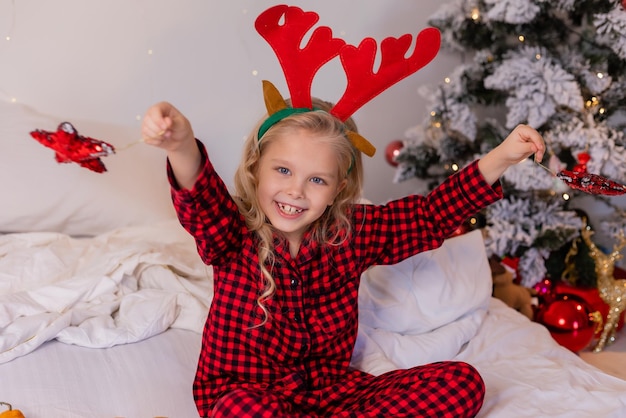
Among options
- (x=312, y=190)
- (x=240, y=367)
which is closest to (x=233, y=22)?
(x=312, y=190)

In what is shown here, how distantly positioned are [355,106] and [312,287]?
0.32m

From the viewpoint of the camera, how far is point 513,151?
1.20 meters

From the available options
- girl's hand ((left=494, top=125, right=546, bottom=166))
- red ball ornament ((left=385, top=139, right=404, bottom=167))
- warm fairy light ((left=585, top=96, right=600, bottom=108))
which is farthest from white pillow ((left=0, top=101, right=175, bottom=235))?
warm fairy light ((left=585, top=96, right=600, bottom=108))

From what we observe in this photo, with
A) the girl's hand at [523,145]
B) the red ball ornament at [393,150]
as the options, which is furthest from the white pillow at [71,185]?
the girl's hand at [523,145]

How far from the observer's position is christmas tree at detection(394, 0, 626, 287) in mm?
1937

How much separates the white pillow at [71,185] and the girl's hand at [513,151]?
38.2 inches

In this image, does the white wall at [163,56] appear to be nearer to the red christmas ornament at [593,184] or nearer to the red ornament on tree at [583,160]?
the red ornament on tree at [583,160]

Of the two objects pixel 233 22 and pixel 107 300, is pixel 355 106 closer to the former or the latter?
pixel 107 300

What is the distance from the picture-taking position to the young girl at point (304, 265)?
3.65 ft

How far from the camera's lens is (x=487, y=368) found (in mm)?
1377

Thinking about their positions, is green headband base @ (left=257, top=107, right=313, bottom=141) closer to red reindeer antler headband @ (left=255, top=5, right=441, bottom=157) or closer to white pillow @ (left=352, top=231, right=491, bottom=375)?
red reindeer antler headband @ (left=255, top=5, right=441, bottom=157)

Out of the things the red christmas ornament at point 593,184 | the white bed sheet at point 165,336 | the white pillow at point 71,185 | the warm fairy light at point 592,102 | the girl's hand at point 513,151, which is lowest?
the white bed sheet at point 165,336

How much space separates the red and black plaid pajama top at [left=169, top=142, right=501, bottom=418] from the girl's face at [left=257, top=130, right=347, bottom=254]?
70 mm

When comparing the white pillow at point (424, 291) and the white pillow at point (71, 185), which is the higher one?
the white pillow at point (71, 185)
